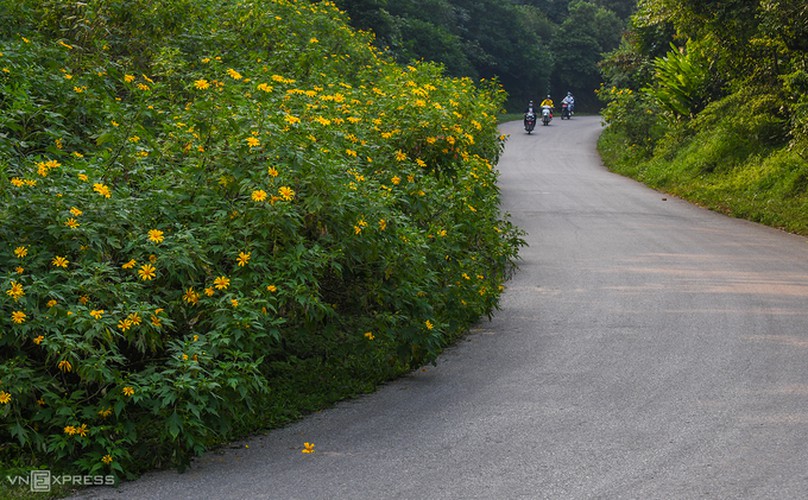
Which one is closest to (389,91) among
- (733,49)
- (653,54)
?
(733,49)

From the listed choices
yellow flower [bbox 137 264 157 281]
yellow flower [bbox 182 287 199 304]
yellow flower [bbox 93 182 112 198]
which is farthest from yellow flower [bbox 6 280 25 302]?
yellow flower [bbox 182 287 199 304]

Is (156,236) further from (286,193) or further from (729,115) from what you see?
(729,115)

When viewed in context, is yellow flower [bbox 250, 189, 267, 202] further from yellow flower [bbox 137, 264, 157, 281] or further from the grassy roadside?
the grassy roadside

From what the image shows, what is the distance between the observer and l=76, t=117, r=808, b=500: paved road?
545 centimetres

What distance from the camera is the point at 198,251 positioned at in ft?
19.7

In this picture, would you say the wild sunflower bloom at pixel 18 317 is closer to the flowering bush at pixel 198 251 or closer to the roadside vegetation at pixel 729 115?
the flowering bush at pixel 198 251

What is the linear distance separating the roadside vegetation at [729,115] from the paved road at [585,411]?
623cm

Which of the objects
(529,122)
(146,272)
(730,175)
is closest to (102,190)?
(146,272)

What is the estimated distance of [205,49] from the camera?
12.1 metres

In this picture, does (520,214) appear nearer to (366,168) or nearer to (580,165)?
(366,168)

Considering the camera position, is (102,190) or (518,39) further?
(518,39)

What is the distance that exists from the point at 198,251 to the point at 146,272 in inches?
12.9

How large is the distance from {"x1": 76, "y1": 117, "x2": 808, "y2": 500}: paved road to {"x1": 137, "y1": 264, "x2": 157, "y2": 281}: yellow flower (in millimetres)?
1109

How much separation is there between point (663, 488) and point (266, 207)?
2.86m
